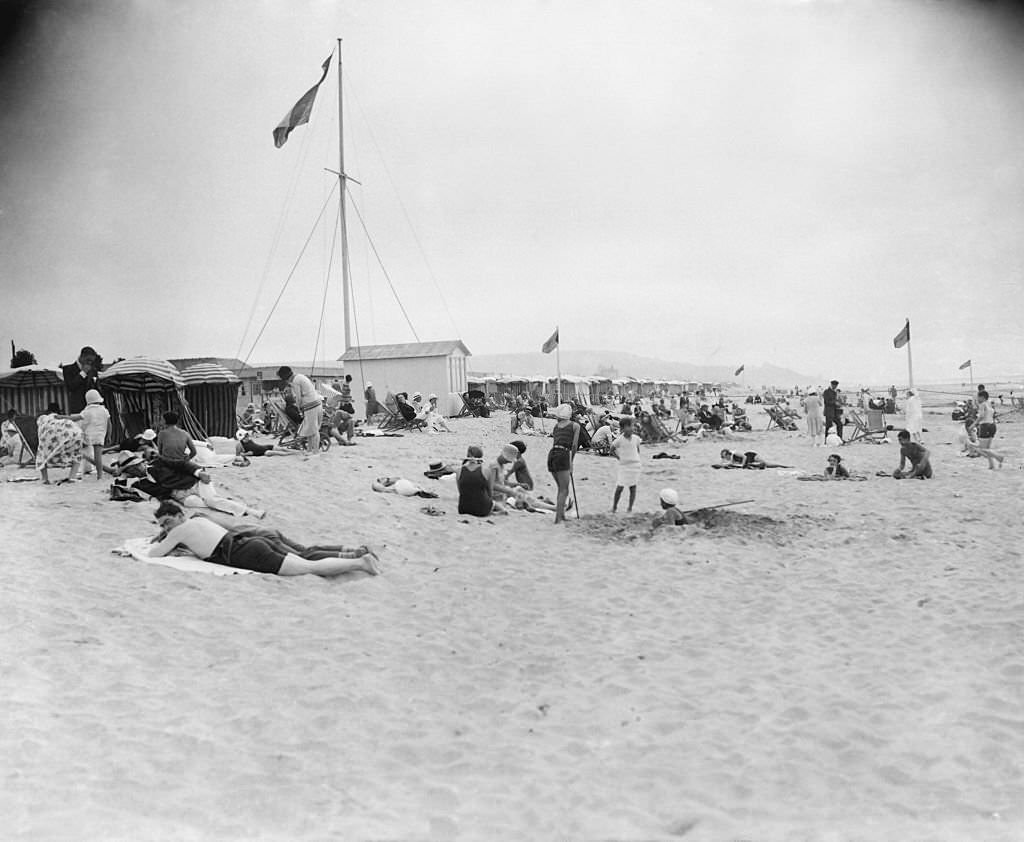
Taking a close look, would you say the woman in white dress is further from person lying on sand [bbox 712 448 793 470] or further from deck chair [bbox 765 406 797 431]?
deck chair [bbox 765 406 797 431]

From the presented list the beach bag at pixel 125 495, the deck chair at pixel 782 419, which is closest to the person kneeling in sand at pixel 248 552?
the beach bag at pixel 125 495

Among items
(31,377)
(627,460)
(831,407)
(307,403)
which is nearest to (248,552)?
(627,460)

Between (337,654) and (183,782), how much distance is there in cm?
151

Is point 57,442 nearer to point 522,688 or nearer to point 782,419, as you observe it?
point 522,688

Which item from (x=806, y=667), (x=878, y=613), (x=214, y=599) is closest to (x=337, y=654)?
(x=214, y=599)

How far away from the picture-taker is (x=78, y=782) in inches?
103

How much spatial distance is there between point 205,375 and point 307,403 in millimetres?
4235

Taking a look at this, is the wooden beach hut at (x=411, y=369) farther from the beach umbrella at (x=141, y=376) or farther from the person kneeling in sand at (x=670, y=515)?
the person kneeling in sand at (x=670, y=515)

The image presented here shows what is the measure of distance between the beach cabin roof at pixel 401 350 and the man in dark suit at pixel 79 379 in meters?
13.7

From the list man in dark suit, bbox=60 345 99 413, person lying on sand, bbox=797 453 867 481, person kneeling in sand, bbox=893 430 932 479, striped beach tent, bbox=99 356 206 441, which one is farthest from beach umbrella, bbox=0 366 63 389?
person kneeling in sand, bbox=893 430 932 479

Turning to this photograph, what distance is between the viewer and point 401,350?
24.7 meters

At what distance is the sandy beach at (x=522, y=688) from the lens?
258cm

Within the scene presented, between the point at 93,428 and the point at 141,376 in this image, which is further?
the point at 141,376

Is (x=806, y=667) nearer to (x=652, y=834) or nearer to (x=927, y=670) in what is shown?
(x=927, y=670)
